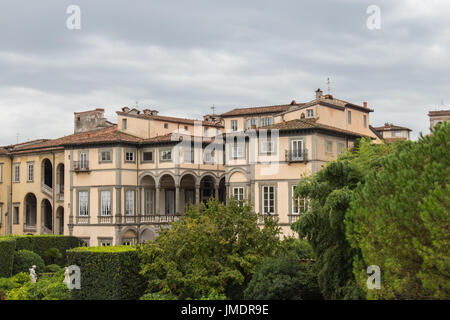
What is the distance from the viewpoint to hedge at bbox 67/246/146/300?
28.8 m

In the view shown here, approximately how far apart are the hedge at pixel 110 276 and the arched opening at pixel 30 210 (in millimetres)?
38871

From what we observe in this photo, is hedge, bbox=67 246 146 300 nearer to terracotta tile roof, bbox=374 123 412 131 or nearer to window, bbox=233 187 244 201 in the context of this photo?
window, bbox=233 187 244 201

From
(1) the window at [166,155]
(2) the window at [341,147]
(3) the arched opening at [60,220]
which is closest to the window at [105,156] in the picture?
(1) the window at [166,155]

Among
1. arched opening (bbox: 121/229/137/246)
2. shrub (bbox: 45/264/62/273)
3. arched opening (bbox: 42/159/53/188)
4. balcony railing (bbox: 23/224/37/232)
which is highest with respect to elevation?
arched opening (bbox: 42/159/53/188)

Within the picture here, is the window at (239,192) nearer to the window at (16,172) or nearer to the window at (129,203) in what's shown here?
the window at (129,203)

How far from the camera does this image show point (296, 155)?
1841 inches

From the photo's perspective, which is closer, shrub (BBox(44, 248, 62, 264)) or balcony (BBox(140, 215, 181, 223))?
shrub (BBox(44, 248, 62, 264))

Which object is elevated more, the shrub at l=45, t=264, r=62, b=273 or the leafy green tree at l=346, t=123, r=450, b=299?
the leafy green tree at l=346, t=123, r=450, b=299

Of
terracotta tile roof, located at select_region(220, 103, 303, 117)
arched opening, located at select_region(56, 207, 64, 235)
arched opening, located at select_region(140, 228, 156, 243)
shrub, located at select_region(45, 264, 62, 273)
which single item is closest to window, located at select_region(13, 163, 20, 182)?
arched opening, located at select_region(56, 207, 64, 235)

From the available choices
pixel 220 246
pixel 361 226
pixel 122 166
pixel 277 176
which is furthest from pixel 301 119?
pixel 361 226

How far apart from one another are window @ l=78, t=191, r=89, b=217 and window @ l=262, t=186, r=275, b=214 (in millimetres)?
18485

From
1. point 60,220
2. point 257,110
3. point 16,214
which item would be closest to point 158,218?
point 60,220

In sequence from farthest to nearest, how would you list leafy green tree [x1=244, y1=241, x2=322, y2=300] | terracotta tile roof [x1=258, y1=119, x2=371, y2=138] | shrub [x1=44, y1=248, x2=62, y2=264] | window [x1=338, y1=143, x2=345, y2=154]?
window [x1=338, y1=143, x2=345, y2=154]
terracotta tile roof [x1=258, y1=119, x2=371, y2=138]
shrub [x1=44, y1=248, x2=62, y2=264]
leafy green tree [x1=244, y1=241, x2=322, y2=300]

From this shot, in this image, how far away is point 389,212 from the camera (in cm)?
1823
